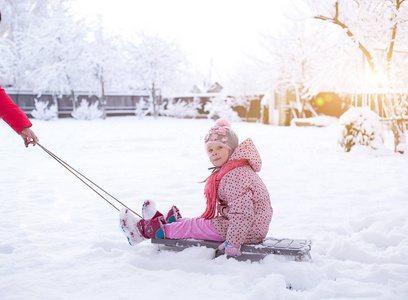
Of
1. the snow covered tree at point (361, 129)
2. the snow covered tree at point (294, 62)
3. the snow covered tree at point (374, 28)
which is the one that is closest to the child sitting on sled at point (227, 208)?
the snow covered tree at point (361, 129)

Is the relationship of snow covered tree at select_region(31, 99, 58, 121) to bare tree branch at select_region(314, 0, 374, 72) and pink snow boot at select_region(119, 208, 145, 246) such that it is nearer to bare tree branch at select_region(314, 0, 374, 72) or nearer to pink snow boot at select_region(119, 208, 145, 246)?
bare tree branch at select_region(314, 0, 374, 72)

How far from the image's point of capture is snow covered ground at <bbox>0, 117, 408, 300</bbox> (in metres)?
2.61

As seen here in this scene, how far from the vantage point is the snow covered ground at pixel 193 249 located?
261cm

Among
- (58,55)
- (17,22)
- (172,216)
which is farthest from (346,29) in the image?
(17,22)

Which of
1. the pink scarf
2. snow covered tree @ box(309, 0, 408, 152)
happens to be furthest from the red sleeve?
snow covered tree @ box(309, 0, 408, 152)

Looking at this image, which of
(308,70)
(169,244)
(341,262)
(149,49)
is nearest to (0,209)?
(169,244)

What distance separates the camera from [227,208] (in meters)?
3.13

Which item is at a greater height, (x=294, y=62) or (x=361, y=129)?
(x=294, y=62)

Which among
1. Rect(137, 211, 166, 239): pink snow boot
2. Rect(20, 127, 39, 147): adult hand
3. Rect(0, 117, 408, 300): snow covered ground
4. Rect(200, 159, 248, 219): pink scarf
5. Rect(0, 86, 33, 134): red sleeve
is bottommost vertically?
Rect(0, 117, 408, 300): snow covered ground

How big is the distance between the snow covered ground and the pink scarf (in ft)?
0.95

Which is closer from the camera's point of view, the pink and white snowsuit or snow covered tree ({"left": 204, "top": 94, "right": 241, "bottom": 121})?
the pink and white snowsuit

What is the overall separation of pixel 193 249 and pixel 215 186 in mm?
513

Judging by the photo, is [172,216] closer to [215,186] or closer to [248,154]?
[215,186]

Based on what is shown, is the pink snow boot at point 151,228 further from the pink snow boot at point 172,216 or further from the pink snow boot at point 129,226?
the pink snow boot at point 172,216
